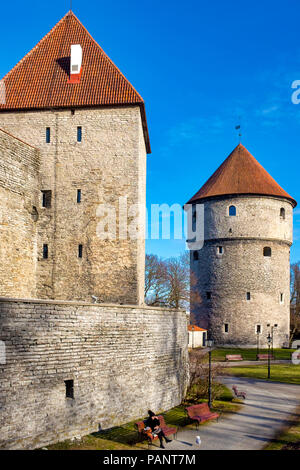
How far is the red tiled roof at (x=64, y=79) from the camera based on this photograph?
17.4 meters

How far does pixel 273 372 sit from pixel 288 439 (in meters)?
12.2

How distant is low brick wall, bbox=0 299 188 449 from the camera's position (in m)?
9.20

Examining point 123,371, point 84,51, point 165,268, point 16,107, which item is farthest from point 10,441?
point 165,268

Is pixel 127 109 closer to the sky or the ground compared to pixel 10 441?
closer to the sky

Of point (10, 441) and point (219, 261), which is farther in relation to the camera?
point (219, 261)

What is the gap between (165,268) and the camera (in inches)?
1737

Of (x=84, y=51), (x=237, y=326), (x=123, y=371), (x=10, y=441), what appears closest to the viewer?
(x=10, y=441)

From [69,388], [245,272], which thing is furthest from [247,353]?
[69,388]

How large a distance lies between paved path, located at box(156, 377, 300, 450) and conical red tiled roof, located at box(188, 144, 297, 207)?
66.5ft

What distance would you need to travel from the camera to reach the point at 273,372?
2278 cm

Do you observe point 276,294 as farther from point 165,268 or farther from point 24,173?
point 24,173

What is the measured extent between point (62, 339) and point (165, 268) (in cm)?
3389

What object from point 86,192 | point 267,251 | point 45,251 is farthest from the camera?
point 267,251

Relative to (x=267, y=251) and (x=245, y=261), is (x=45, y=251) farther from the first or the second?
(x=267, y=251)
